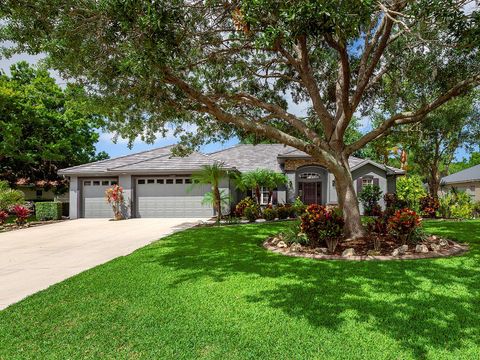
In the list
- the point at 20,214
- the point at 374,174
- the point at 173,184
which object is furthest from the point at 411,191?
the point at 20,214

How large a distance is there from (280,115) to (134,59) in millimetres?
5119

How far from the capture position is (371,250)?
8.04 meters

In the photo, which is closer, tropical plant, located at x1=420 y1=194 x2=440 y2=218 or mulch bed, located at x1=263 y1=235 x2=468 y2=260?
mulch bed, located at x1=263 y1=235 x2=468 y2=260

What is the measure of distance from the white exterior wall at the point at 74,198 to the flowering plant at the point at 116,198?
2.39 metres

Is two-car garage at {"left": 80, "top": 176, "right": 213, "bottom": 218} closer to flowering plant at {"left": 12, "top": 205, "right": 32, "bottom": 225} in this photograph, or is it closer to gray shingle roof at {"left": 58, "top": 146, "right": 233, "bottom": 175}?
gray shingle roof at {"left": 58, "top": 146, "right": 233, "bottom": 175}

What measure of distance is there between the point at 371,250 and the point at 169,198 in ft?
46.5

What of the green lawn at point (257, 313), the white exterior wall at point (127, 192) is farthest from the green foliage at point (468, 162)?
the green lawn at point (257, 313)

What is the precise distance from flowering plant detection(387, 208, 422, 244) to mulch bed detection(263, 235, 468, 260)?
0.25m

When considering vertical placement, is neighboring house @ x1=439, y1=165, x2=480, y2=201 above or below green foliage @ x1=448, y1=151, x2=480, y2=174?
below

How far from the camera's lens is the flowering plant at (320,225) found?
8.27 meters

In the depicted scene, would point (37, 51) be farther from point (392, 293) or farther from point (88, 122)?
point (88, 122)

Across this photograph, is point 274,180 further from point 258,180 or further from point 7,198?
point 7,198

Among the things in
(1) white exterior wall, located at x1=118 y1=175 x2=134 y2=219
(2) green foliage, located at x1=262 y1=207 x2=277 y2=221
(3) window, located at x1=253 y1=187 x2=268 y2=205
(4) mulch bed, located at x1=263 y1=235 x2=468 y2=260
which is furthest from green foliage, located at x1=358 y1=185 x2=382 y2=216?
(1) white exterior wall, located at x1=118 y1=175 x2=134 y2=219

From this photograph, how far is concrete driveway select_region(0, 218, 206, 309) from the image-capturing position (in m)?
6.13
